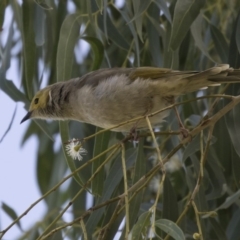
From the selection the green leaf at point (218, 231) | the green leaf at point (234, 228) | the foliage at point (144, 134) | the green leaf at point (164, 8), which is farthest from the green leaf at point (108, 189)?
the green leaf at point (164, 8)

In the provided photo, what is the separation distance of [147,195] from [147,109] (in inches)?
46.1

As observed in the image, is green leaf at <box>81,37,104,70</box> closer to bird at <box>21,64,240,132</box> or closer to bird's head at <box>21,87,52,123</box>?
bird at <box>21,64,240,132</box>

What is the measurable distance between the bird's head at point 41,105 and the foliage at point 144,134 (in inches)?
1.6

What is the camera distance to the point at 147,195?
165 inches

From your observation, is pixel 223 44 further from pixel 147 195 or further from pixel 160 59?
pixel 147 195

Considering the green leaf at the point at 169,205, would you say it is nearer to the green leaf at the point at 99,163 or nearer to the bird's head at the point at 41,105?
the green leaf at the point at 99,163

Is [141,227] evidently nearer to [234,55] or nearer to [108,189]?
[108,189]

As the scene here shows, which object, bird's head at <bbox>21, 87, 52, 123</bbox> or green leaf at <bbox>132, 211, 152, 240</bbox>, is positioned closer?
green leaf at <bbox>132, 211, 152, 240</bbox>

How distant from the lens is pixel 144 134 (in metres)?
2.68

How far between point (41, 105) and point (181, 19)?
87 centimetres

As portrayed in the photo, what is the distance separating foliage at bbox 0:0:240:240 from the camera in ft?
9.78

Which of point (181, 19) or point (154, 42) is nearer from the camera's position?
point (181, 19)

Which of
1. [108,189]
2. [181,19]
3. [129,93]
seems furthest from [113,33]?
[108,189]

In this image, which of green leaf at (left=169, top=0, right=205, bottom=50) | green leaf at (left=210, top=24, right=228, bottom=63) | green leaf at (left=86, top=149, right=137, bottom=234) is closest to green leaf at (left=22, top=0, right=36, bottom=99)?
green leaf at (left=86, top=149, right=137, bottom=234)
